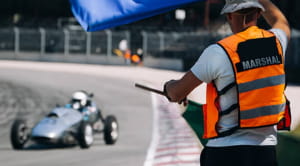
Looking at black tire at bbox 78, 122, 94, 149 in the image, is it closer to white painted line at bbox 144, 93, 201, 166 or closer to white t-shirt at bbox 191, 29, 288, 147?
white painted line at bbox 144, 93, 201, 166

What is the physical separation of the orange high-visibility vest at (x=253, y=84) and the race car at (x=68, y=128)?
9.16 metres

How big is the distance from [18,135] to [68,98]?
11701 mm

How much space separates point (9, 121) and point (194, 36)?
74.8 feet

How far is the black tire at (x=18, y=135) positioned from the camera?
12.5 metres

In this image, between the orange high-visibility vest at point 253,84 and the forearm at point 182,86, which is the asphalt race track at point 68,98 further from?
the orange high-visibility vest at point 253,84

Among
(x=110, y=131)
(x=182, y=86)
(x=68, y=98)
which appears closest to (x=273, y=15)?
(x=182, y=86)

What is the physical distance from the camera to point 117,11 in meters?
4.24

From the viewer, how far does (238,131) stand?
3.44 metres

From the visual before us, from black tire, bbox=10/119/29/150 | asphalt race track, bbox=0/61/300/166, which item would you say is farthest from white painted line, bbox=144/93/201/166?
black tire, bbox=10/119/29/150

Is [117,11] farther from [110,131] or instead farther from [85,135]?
[110,131]

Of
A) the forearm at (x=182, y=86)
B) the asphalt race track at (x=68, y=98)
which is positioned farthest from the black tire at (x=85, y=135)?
the forearm at (x=182, y=86)

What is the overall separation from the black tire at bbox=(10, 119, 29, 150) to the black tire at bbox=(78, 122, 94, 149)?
0.93 meters

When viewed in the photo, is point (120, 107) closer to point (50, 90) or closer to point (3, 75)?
point (50, 90)

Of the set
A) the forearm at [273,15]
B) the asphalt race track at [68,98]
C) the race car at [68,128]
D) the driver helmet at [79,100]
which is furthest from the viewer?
the driver helmet at [79,100]
